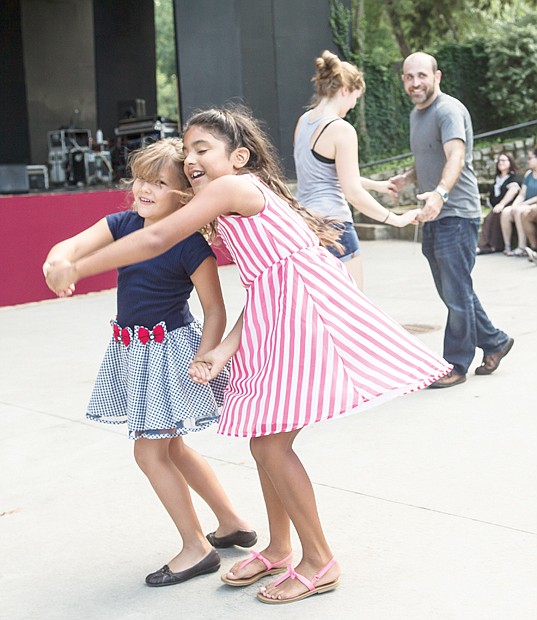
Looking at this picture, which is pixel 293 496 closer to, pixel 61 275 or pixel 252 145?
pixel 61 275

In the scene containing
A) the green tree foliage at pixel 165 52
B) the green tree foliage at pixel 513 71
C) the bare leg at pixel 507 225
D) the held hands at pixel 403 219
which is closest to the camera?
the held hands at pixel 403 219

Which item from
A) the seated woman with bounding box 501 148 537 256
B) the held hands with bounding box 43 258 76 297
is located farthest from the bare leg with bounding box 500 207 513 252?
the held hands with bounding box 43 258 76 297

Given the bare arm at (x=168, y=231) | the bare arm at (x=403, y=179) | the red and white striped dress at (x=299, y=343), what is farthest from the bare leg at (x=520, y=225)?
the bare arm at (x=168, y=231)

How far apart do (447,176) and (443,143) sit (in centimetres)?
26

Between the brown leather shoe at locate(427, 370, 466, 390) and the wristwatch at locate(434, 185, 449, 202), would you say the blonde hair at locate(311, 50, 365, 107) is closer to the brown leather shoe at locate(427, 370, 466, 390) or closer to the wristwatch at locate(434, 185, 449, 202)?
the wristwatch at locate(434, 185, 449, 202)

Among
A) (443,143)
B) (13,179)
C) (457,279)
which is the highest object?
(13,179)

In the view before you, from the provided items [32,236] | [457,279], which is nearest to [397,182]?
[457,279]

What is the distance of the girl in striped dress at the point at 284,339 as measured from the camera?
2.80m

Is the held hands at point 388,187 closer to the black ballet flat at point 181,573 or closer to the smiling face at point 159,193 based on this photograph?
the smiling face at point 159,193

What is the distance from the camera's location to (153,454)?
10.2ft

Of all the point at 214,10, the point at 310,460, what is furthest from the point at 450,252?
the point at 214,10

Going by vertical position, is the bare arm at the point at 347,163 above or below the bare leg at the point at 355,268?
above

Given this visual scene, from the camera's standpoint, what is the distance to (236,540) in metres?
3.40

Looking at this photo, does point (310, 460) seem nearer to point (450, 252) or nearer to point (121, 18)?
point (450, 252)
